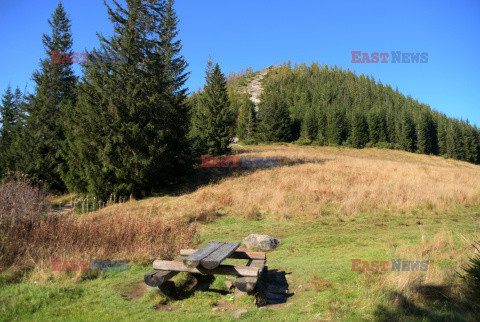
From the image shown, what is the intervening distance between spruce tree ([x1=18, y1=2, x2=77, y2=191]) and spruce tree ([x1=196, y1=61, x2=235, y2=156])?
1153 cm

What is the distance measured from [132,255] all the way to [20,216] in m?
2.57

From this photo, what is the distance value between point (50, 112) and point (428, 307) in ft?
88.3

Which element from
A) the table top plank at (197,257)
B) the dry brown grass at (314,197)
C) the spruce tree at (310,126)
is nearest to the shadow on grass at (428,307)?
the table top plank at (197,257)

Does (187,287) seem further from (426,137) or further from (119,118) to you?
(426,137)

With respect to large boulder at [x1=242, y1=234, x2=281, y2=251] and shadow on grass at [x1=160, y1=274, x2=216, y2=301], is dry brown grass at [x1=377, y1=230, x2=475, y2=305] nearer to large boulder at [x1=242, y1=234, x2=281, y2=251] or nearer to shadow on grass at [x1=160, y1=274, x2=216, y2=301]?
shadow on grass at [x1=160, y1=274, x2=216, y2=301]

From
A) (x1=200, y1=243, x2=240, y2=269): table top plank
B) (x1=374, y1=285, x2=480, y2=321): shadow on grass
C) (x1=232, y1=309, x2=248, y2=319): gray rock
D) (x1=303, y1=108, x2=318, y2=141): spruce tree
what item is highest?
(x1=303, y1=108, x2=318, y2=141): spruce tree

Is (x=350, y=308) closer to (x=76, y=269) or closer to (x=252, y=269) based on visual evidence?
(x=252, y=269)

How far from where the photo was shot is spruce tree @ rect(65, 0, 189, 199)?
51.2 ft

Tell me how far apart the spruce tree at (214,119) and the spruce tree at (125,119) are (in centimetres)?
902

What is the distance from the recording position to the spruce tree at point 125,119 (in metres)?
15.6

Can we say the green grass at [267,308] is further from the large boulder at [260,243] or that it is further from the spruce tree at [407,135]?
the spruce tree at [407,135]

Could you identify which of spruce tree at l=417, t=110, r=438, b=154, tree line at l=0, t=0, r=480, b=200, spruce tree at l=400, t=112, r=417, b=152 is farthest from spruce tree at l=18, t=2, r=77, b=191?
spruce tree at l=417, t=110, r=438, b=154

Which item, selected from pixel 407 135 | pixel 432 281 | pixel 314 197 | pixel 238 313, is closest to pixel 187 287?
pixel 238 313

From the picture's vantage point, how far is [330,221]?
1077 cm
